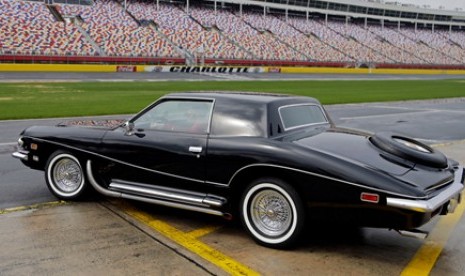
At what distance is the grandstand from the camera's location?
42844 millimetres

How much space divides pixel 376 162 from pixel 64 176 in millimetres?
3421

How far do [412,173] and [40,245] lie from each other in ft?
10.3

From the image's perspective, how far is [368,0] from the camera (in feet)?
274

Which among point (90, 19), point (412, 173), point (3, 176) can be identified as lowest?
point (3, 176)

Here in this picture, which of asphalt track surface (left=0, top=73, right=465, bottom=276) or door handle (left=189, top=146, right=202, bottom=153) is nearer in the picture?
asphalt track surface (left=0, top=73, right=465, bottom=276)

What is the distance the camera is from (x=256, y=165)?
413cm

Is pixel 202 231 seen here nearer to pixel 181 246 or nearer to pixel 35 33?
pixel 181 246

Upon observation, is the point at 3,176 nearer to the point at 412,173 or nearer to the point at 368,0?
the point at 412,173

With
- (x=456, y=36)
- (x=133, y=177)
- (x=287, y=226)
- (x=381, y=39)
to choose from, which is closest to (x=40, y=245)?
(x=133, y=177)

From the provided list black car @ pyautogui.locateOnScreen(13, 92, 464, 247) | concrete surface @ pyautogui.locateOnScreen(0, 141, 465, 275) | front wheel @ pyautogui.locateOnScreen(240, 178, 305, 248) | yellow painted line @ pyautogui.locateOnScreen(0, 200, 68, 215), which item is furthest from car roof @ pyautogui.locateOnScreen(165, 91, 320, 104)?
yellow painted line @ pyautogui.locateOnScreen(0, 200, 68, 215)

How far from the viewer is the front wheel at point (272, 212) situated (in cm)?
399

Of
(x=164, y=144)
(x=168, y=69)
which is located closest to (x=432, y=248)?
(x=164, y=144)

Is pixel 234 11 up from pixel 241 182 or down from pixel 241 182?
up

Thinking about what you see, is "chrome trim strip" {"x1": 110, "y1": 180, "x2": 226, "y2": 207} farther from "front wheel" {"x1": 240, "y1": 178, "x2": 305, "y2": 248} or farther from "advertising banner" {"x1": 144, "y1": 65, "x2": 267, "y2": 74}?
"advertising banner" {"x1": 144, "y1": 65, "x2": 267, "y2": 74}
